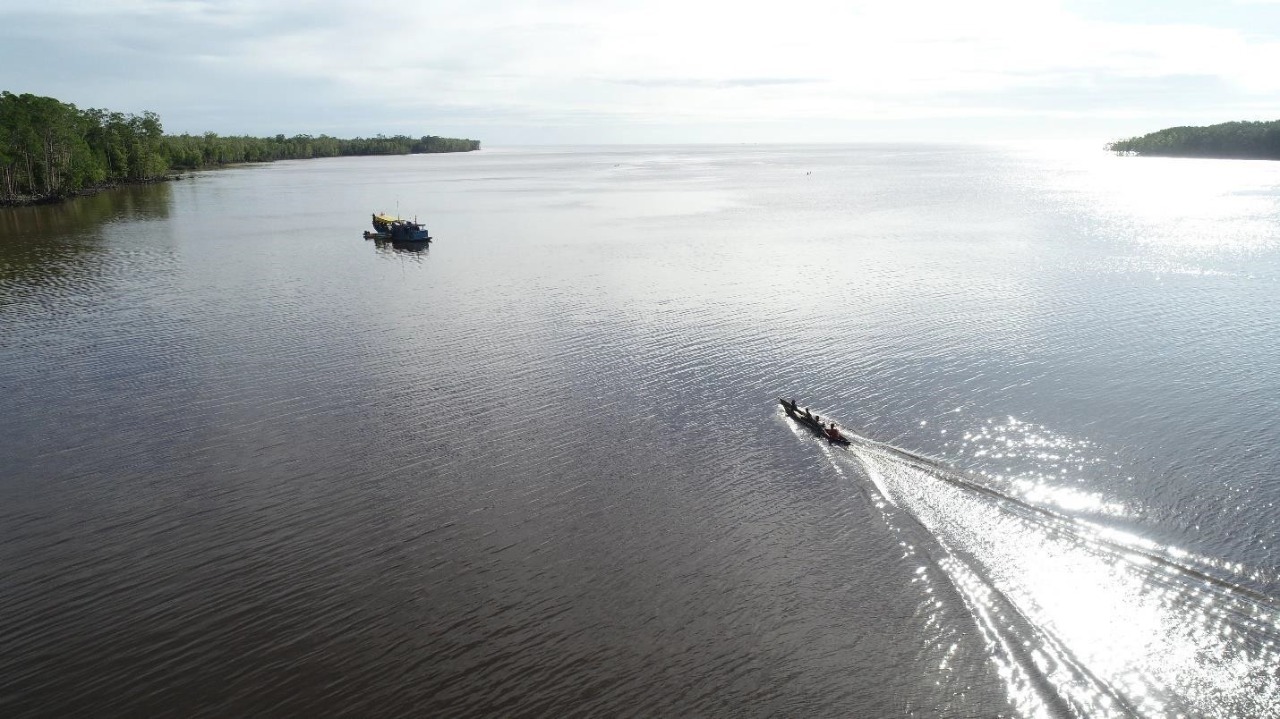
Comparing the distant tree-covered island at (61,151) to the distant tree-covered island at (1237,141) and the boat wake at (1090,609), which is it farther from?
the distant tree-covered island at (1237,141)

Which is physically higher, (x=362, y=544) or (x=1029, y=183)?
(x=1029, y=183)

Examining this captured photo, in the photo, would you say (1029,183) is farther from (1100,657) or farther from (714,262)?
(1100,657)

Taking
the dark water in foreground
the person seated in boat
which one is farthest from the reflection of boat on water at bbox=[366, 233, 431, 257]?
the person seated in boat

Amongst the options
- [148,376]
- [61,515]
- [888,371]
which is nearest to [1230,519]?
[888,371]

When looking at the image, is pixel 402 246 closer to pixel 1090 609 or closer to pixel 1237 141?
pixel 1090 609

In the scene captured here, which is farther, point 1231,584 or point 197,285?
point 197,285

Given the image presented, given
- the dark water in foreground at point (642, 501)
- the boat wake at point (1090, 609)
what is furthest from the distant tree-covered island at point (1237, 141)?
the boat wake at point (1090, 609)

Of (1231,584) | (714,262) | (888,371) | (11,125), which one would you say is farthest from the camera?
(11,125)
